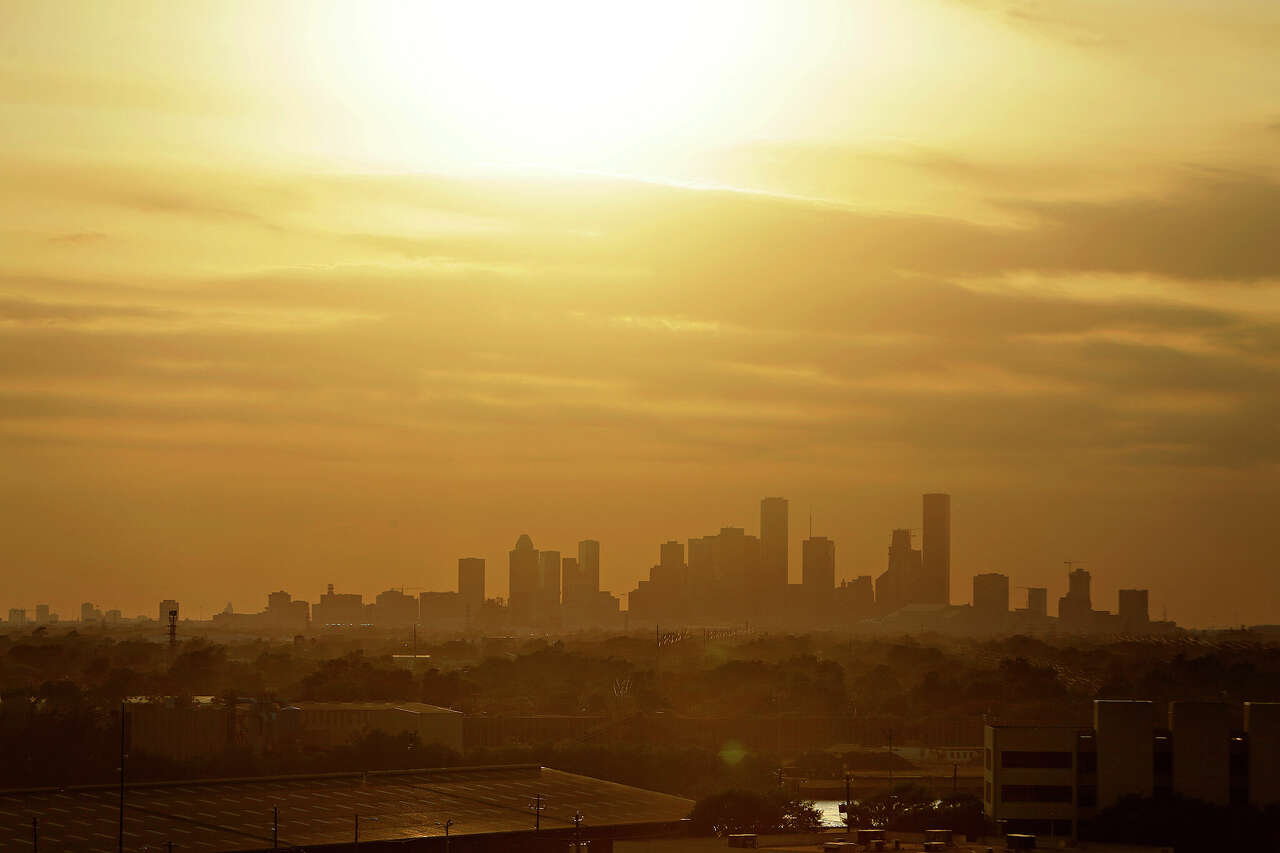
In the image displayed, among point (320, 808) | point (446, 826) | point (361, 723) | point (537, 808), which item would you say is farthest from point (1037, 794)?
point (361, 723)

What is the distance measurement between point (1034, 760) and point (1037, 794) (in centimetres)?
132

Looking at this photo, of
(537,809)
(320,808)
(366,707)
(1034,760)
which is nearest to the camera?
(1034,760)

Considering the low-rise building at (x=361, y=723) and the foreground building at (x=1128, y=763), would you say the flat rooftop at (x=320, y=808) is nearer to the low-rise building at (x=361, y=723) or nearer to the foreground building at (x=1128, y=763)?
the foreground building at (x=1128, y=763)

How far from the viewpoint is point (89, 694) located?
498 ft

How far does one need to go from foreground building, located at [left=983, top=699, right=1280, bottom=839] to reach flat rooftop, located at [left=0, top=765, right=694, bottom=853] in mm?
20673

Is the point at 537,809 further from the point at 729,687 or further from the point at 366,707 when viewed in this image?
the point at 729,687

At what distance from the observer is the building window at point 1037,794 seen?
73.4 meters

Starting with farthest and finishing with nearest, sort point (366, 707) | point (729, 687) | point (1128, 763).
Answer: point (729, 687) → point (366, 707) → point (1128, 763)

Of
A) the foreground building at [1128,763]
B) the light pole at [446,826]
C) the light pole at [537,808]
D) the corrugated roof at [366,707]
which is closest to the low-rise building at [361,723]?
the corrugated roof at [366,707]

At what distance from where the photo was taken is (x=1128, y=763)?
238ft

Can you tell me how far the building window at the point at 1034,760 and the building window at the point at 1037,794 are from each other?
762 mm

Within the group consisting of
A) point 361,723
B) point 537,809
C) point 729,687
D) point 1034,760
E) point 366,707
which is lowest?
point 729,687

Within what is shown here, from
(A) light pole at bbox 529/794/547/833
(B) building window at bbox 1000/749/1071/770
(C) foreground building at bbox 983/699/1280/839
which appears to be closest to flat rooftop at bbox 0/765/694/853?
(A) light pole at bbox 529/794/547/833

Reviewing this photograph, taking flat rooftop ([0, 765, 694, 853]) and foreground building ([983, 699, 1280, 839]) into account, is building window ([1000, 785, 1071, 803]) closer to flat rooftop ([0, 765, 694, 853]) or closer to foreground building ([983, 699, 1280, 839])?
foreground building ([983, 699, 1280, 839])
